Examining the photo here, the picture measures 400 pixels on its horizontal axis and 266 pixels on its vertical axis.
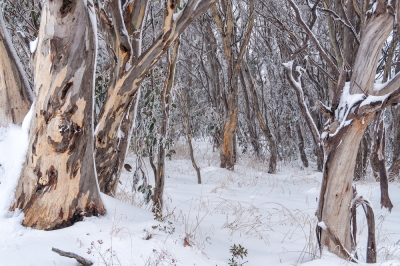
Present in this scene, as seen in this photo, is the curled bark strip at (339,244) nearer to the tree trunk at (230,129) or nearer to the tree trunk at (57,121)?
the tree trunk at (57,121)

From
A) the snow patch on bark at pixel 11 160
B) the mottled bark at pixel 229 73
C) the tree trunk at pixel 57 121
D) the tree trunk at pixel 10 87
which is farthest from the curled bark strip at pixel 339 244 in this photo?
the mottled bark at pixel 229 73

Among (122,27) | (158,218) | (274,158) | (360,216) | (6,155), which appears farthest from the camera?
(274,158)

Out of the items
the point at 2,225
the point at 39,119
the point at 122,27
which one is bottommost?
the point at 2,225

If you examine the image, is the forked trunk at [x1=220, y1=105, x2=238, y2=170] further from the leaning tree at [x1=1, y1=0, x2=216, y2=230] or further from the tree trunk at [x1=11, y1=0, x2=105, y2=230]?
the tree trunk at [x1=11, y1=0, x2=105, y2=230]

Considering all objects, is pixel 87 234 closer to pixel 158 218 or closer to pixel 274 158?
pixel 158 218

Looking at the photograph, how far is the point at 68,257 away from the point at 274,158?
644 centimetres

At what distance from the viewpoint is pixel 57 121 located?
2.09 meters

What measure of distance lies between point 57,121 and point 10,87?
66 cm

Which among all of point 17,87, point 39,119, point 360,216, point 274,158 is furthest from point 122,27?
point 274,158

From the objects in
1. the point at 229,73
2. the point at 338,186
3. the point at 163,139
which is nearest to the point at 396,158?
the point at 229,73

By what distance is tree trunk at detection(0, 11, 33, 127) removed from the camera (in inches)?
97.2

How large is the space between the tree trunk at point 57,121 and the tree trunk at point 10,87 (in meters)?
0.39

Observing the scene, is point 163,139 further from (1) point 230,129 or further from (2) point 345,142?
(1) point 230,129

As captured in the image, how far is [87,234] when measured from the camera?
208 centimetres
